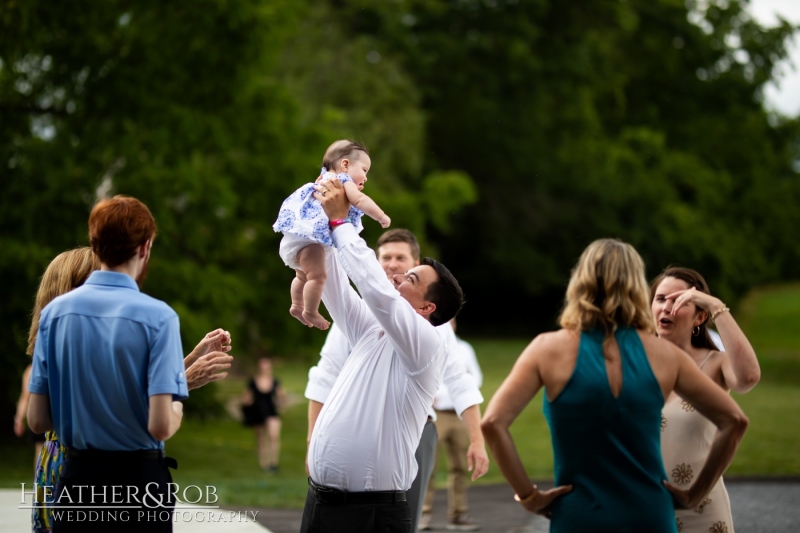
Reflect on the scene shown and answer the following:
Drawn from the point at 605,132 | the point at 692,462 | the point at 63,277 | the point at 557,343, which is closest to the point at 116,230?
the point at 63,277

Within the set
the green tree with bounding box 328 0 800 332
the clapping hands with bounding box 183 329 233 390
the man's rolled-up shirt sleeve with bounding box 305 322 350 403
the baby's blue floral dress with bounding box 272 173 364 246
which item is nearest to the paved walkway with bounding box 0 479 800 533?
the man's rolled-up shirt sleeve with bounding box 305 322 350 403

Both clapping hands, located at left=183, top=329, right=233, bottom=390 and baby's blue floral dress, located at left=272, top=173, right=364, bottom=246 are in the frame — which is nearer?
clapping hands, located at left=183, top=329, right=233, bottom=390

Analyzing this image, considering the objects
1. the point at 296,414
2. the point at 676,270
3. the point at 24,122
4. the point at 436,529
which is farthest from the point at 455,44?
the point at 676,270

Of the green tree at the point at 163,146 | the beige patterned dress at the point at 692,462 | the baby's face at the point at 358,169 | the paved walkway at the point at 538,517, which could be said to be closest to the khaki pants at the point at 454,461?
the paved walkway at the point at 538,517

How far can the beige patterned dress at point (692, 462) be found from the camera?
14.3ft

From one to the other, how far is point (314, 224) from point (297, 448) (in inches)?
588

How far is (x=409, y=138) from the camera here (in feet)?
96.5

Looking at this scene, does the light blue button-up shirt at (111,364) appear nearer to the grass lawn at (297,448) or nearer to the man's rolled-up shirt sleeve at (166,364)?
the man's rolled-up shirt sleeve at (166,364)

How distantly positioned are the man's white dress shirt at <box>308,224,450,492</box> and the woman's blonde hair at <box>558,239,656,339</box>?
28.3 inches

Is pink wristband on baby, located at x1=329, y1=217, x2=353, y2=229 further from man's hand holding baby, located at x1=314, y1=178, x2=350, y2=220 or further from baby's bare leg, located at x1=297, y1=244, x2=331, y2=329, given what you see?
baby's bare leg, located at x1=297, y1=244, x2=331, y2=329

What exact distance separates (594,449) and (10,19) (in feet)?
44.5

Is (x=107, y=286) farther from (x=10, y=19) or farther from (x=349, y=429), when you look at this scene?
(x=10, y=19)

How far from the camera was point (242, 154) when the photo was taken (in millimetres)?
18203

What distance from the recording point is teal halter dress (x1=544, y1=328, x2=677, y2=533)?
328 centimetres
